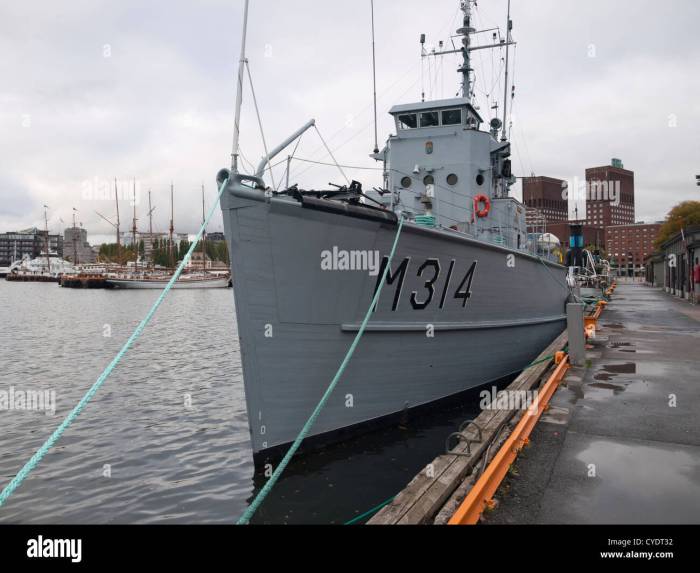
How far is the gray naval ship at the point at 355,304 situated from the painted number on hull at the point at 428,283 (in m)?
0.02

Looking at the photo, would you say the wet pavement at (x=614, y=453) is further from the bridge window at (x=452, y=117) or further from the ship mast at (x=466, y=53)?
the ship mast at (x=466, y=53)

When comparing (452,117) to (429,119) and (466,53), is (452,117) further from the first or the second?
(466,53)

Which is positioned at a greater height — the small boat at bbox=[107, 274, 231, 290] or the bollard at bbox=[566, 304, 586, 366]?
the small boat at bbox=[107, 274, 231, 290]

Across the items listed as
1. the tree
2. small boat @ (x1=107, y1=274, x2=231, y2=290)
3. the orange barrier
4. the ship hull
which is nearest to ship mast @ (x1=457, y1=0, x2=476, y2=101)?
the ship hull

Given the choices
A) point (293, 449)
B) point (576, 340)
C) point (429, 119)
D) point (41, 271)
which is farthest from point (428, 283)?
point (41, 271)

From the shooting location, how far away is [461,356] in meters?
8.18

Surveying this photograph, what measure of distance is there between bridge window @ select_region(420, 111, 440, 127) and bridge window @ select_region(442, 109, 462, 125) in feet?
0.48

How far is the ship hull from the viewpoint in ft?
18.0

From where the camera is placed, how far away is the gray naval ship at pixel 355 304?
18.0 ft

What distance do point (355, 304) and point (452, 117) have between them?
239 inches

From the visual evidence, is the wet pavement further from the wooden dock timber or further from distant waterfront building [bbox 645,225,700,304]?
distant waterfront building [bbox 645,225,700,304]

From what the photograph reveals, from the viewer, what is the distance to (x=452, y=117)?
10500 mm

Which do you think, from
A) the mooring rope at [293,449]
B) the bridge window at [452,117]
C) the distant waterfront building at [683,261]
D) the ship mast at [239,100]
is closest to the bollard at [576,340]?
the mooring rope at [293,449]

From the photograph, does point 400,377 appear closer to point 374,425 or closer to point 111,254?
point 374,425
